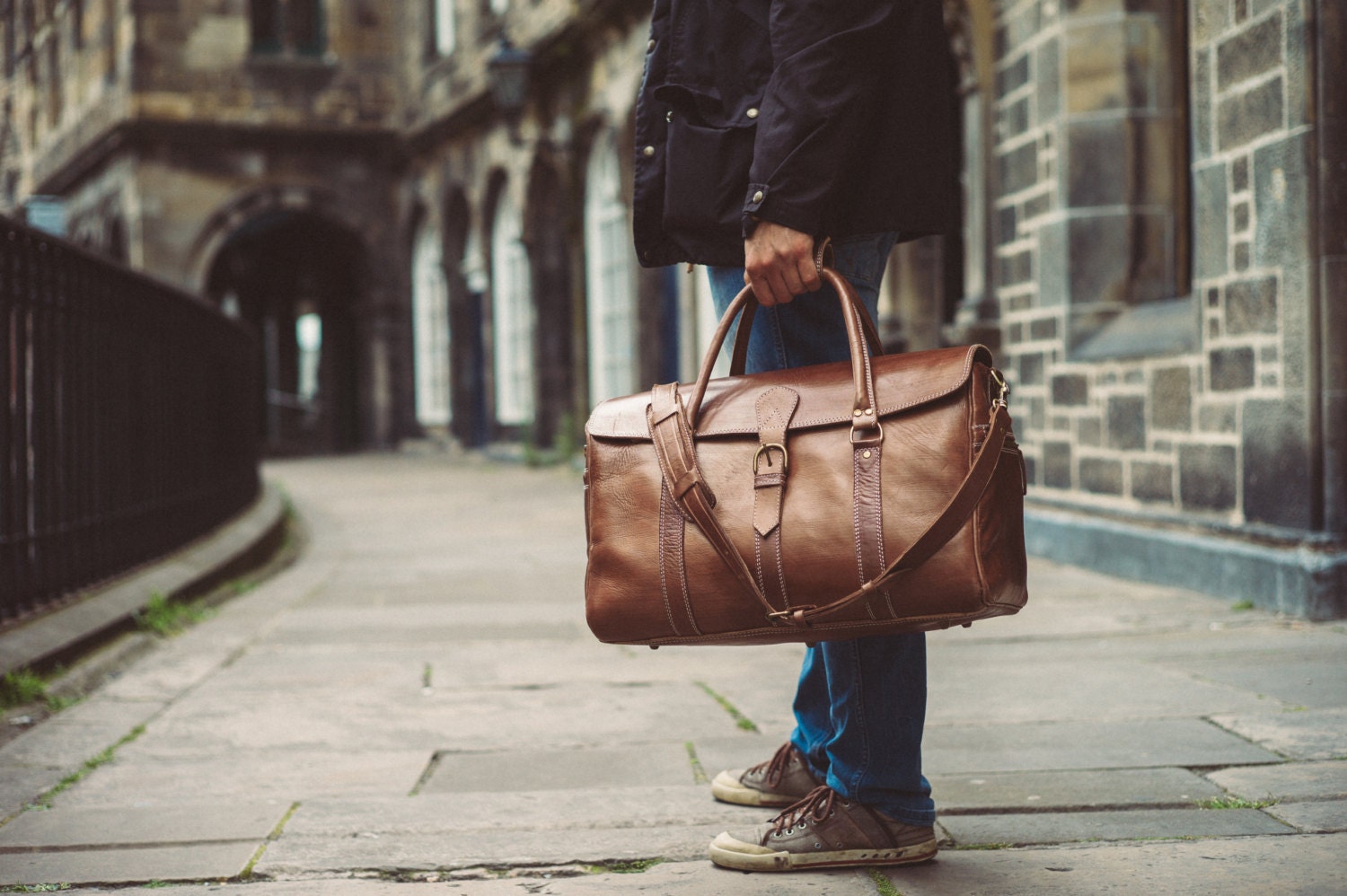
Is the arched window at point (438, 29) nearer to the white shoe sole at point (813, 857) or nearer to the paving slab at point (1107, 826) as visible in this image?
the paving slab at point (1107, 826)

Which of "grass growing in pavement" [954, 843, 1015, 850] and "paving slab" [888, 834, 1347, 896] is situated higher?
"paving slab" [888, 834, 1347, 896]

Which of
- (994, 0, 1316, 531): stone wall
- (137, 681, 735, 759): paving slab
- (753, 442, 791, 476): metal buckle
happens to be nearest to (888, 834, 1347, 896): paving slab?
(753, 442, 791, 476): metal buckle

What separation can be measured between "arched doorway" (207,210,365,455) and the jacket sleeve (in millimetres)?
20929

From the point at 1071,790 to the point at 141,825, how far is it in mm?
1845

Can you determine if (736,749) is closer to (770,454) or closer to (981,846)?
(981,846)

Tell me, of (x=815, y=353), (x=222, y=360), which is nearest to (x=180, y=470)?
(x=222, y=360)

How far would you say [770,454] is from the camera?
2295 mm

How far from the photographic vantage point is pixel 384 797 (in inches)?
120

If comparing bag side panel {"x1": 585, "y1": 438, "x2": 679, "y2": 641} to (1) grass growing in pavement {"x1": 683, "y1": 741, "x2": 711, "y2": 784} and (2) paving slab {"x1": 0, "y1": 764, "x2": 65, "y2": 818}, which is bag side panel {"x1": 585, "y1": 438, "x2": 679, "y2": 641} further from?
(2) paving slab {"x1": 0, "y1": 764, "x2": 65, "y2": 818}

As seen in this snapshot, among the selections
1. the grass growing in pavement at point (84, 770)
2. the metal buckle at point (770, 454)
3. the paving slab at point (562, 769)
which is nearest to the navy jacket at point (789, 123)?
the metal buckle at point (770, 454)

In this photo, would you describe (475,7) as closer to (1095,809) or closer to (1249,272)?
(1249,272)

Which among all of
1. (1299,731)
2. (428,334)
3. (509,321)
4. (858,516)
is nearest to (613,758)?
(858,516)

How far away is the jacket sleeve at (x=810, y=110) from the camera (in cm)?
237

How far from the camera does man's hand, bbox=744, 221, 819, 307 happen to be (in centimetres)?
237
